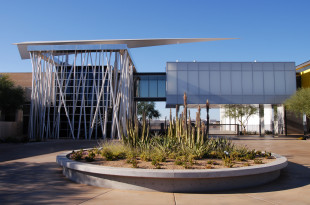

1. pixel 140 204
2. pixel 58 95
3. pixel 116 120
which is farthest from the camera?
pixel 58 95

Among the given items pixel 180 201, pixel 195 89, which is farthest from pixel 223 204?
pixel 195 89

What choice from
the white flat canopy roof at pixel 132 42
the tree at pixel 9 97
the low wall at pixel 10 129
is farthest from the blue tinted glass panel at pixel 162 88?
the low wall at pixel 10 129

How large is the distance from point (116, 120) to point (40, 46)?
35.7 feet

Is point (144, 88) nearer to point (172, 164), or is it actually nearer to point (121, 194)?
point (172, 164)

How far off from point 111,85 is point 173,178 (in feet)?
68.9

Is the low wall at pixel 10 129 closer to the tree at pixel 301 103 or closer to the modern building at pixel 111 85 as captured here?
the modern building at pixel 111 85

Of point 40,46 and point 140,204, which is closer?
point 140,204

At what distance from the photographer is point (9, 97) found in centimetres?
2747

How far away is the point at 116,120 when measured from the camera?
2625 cm

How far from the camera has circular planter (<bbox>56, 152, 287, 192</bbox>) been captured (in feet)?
20.6

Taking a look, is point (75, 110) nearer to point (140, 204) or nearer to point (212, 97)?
point (212, 97)

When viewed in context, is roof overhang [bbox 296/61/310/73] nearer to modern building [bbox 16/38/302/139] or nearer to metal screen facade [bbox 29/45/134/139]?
modern building [bbox 16/38/302/139]

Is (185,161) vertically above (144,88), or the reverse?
(144,88)

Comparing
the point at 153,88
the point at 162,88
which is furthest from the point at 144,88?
the point at 162,88
